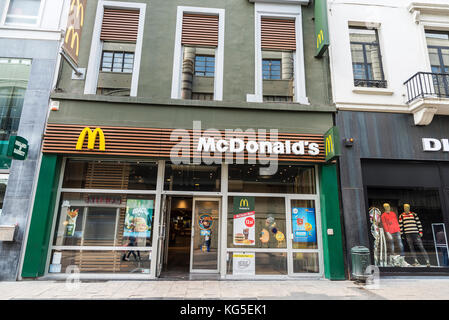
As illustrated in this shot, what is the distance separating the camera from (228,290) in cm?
616

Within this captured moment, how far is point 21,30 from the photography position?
7.98 meters

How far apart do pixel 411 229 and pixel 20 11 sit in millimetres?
13995

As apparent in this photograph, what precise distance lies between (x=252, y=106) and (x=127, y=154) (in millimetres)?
3925

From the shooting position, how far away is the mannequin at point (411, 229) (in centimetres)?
781

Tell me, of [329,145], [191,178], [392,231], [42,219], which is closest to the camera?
[42,219]

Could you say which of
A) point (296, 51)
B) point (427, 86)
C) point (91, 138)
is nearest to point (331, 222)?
point (427, 86)

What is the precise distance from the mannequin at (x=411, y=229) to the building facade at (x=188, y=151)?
225cm

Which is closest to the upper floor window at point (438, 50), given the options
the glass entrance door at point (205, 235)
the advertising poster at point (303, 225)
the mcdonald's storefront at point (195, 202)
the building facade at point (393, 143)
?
the building facade at point (393, 143)

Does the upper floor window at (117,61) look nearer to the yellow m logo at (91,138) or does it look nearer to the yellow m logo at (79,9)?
the yellow m logo at (79,9)

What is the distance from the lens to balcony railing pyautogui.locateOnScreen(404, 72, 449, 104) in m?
8.01

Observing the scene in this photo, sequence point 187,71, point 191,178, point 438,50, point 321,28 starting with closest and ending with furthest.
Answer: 1. point 191,178
2. point 321,28
3. point 187,71
4. point 438,50

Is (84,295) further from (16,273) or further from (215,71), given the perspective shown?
(215,71)

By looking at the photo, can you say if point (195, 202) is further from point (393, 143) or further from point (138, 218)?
point (393, 143)

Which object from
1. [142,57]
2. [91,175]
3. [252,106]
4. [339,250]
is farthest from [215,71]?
[339,250]
